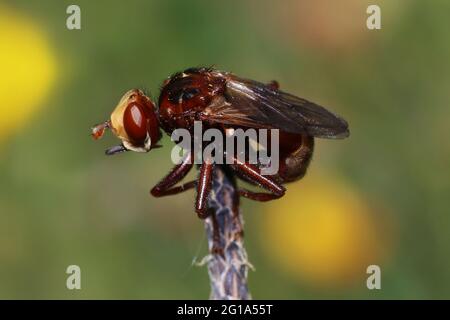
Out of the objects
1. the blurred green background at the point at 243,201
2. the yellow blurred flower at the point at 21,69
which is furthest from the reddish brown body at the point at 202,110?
the yellow blurred flower at the point at 21,69

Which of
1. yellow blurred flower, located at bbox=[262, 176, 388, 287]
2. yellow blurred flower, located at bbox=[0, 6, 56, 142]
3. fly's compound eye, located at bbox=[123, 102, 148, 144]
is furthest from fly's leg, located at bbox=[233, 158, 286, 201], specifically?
yellow blurred flower, located at bbox=[0, 6, 56, 142]

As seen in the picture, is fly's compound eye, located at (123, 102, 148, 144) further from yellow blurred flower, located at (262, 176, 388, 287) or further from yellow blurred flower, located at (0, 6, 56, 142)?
yellow blurred flower, located at (0, 6, 56, 142)

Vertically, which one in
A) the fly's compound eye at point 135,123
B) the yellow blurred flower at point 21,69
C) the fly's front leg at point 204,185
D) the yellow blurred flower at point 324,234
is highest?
the yellow blurred flower at point 21,69

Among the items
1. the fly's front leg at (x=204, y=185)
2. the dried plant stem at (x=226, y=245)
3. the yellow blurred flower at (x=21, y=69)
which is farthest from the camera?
the yellow blurred flower at (x=21, y=69)

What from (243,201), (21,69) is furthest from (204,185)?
(21,69)

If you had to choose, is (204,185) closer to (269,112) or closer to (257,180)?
(257,180)

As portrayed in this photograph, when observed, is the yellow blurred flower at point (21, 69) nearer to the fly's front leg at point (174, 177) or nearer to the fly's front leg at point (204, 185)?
the fly's front leg at point (174, 177)
